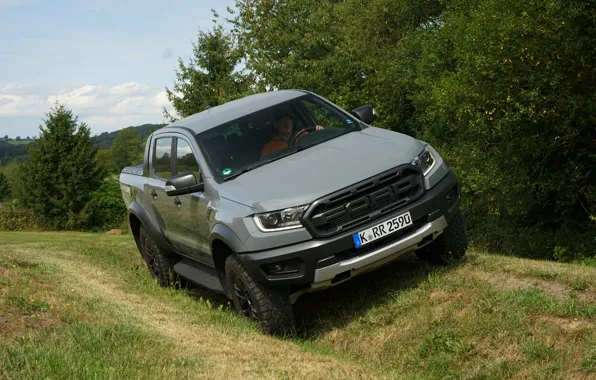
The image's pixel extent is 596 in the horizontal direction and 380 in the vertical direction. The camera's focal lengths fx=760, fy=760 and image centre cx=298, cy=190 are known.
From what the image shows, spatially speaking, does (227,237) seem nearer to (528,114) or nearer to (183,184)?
(183,184)

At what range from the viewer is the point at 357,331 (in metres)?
6.97

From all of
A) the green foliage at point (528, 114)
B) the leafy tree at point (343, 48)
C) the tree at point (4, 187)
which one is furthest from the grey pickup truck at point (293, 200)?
the tree at point (4, 187)

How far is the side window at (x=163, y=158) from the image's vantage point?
870 centimetres

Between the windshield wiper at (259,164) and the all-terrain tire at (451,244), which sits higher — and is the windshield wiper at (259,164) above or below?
above

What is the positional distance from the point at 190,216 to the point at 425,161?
2502 millimetres

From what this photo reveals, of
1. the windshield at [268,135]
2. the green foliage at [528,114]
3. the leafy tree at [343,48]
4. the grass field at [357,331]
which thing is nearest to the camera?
the grass field at [357,331]

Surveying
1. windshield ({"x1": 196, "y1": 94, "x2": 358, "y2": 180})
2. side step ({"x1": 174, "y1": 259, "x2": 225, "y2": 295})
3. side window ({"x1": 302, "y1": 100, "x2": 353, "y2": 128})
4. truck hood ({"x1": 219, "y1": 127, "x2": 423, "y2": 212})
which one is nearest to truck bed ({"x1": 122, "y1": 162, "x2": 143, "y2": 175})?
side step ({"x1": 174, "y1": 259, "x2": 225, "y2": 295})

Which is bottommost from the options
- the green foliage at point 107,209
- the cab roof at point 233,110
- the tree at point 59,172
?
the green foliage at point 107,209

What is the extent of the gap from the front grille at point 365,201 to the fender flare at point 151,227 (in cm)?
324

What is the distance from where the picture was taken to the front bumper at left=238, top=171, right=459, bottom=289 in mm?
6473

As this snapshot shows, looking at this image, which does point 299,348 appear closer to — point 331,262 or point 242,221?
point 331,262

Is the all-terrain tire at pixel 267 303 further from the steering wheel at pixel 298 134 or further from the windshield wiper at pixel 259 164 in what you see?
the steering wheel at pixel 298 134

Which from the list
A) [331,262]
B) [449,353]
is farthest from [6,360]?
[449,353]

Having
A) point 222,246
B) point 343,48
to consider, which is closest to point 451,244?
point 222,246
